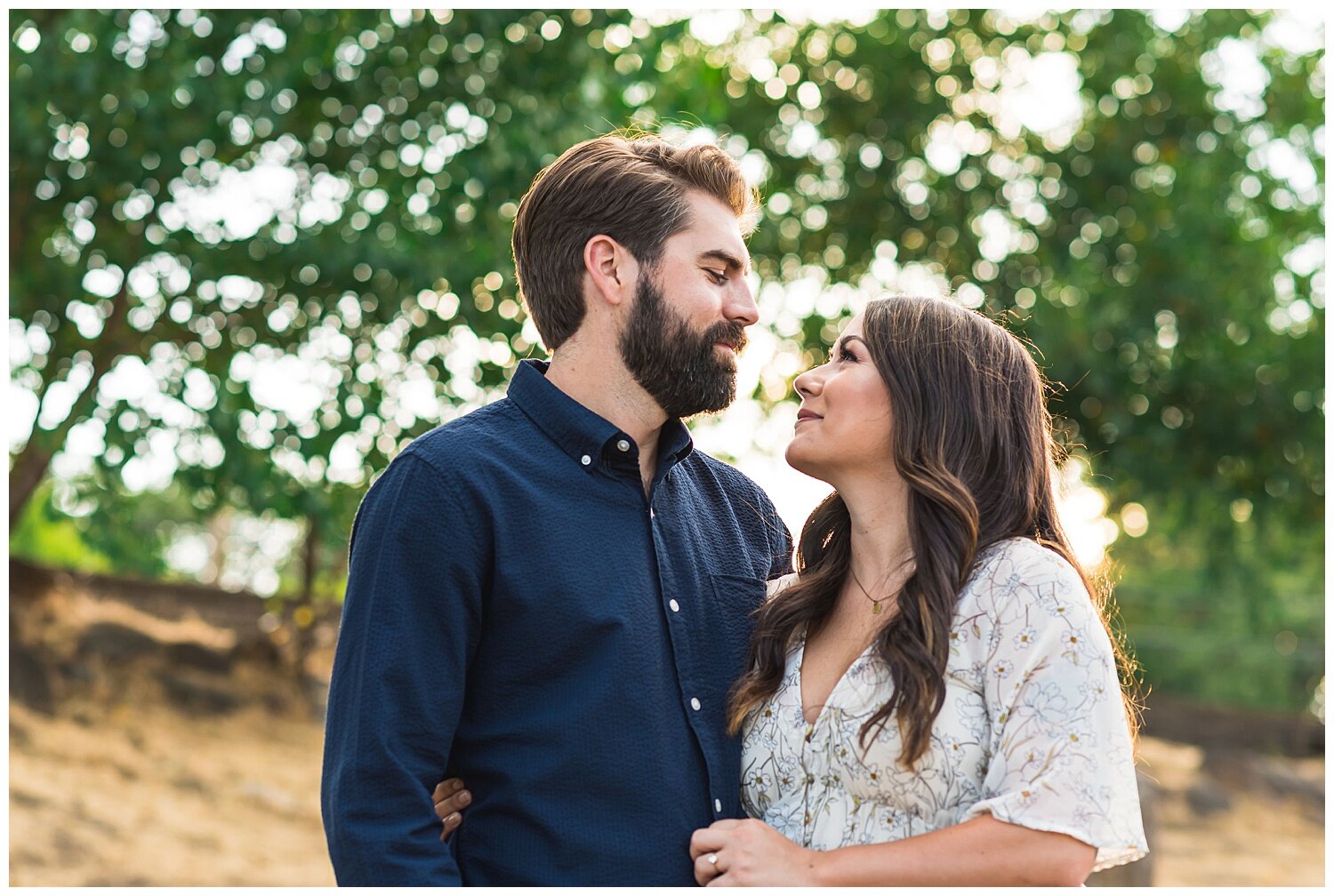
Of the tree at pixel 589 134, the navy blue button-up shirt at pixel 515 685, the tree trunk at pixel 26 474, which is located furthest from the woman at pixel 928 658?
the tree trunk at pixel 26 474

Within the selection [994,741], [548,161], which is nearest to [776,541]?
[994,741]

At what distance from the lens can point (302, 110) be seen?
285 inches

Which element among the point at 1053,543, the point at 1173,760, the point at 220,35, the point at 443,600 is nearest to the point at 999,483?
the point at 1053,543

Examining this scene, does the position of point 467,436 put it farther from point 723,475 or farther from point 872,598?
point 872,598

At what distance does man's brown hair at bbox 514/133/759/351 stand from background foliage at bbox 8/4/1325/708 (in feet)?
12.1

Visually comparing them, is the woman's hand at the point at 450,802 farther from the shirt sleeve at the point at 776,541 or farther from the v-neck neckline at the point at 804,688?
the shirt sleeve at the point at 776,541

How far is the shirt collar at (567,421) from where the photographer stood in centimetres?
263

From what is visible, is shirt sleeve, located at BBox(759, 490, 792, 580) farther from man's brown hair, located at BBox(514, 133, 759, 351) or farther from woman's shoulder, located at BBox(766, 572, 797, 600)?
man's brown hair, located at BBox(514, 133, 759, 351)

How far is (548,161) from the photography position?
6.62 metres

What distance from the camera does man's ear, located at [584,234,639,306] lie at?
2760 millimetres

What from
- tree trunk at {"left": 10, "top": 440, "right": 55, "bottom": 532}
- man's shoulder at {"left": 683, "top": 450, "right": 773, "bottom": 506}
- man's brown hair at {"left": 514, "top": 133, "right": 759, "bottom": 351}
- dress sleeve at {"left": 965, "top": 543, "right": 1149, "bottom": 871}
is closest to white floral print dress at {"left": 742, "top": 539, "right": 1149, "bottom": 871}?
dress sleeve at {"left": 965, "top": 543, "right": 1149, "bottom": 871}

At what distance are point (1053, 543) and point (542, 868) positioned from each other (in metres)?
1.08

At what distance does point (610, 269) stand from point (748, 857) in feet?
3.85

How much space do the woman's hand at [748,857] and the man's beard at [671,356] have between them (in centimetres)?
83
